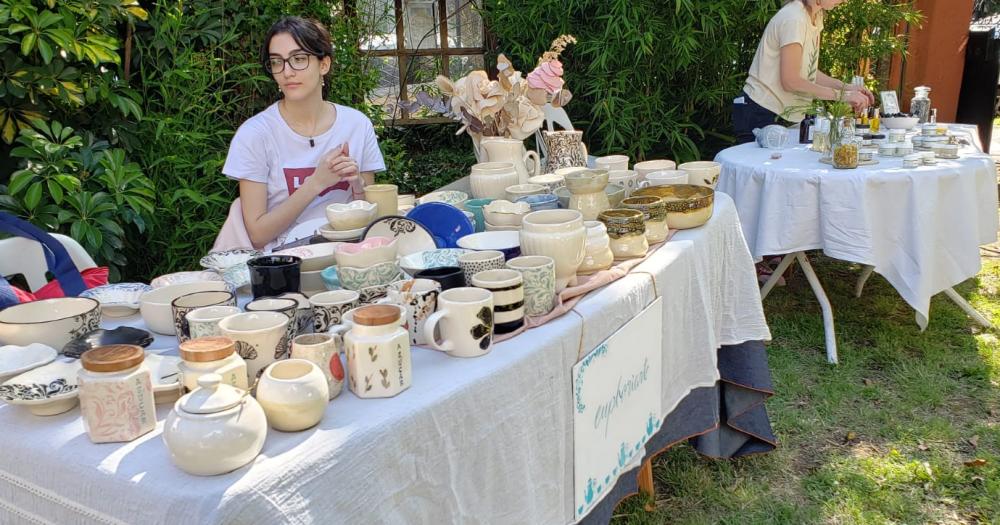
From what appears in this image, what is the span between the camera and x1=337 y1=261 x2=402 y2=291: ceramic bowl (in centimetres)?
133

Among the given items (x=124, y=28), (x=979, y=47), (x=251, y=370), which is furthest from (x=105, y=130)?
(x=979, y=47)

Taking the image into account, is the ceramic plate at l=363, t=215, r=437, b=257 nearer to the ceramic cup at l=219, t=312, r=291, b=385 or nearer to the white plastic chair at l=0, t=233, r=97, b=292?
the ceramic cup at l=219, t=312, r=291, b=385

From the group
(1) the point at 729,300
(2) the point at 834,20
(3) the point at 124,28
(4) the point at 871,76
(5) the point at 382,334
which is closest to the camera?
(5) the point at 382,334

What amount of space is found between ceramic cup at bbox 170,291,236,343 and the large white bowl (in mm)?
27

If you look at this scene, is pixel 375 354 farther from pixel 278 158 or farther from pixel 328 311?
pixel 278 158

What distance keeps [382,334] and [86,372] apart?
37cm

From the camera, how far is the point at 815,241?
10.1 feet

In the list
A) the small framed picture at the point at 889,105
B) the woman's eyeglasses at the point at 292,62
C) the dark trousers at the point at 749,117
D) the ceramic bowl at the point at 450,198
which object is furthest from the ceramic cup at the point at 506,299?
the small framed picture at the point at 889,105

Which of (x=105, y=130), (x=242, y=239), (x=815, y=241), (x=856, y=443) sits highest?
(x=105, y=130)

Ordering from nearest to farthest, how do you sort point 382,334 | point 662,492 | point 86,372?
point 86,372 → point 382,334 → point 662,492

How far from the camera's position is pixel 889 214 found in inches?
116

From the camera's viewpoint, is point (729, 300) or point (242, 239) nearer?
point (729, 300)

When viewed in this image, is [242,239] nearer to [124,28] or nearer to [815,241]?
[124,28]

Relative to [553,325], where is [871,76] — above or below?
above
